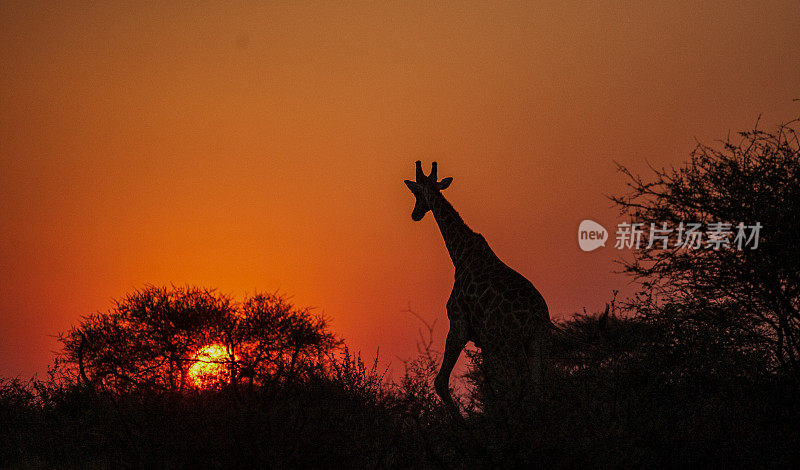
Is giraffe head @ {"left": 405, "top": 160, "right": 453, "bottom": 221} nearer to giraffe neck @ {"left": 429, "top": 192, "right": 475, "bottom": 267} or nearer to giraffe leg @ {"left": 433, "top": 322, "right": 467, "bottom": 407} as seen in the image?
giraffe neck @ {"left": 429, "top": 192, "right": 475, "bottom": 267}

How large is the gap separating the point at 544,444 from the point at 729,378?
5110mm

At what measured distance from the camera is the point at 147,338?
2200 centimetres

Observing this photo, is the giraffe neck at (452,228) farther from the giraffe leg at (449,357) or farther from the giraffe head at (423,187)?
the giraffe leg at (449,357)

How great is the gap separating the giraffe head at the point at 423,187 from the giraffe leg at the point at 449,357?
105 inches

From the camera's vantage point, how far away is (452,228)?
44.1ft

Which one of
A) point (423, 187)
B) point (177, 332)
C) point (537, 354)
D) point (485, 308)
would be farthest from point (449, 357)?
point (177, 332)

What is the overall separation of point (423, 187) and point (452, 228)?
109 cm

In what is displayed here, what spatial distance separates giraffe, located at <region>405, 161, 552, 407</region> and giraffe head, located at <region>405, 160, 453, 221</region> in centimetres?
51

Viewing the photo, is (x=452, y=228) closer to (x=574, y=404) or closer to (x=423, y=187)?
(x=423, y=187)

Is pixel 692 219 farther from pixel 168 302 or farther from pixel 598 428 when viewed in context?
pixel 168 302

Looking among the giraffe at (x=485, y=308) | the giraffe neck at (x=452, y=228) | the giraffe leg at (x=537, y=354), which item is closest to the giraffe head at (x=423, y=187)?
the giraffe neck at (x=452, y=228)

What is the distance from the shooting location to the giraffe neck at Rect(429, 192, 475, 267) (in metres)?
13.2

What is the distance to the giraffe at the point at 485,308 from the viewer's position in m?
11.4

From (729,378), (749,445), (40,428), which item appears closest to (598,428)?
(749,445)
